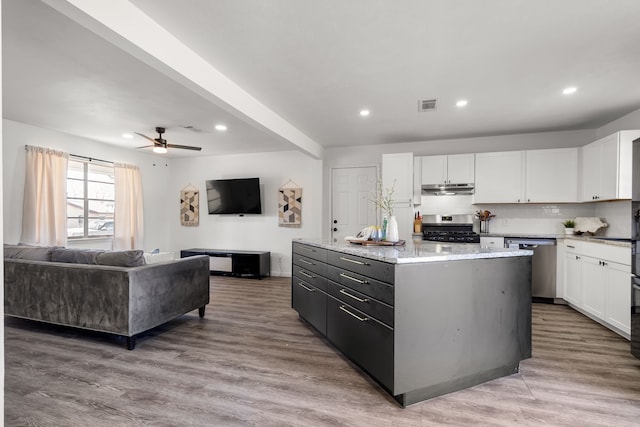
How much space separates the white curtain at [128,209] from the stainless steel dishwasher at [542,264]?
6397mm

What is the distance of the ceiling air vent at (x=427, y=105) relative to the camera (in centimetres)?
356

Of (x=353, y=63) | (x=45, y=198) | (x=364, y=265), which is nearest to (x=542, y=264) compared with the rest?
(x=364, y=265)

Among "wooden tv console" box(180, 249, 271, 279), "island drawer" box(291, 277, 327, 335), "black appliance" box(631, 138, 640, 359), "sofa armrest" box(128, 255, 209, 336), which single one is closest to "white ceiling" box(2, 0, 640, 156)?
"black appliance" box(631, 138, 640, 359)

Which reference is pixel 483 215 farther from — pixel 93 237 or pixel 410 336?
pixel 93 237

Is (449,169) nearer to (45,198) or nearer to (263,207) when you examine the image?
(263,207)

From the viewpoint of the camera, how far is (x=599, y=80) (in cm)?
302

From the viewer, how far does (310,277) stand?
3.22m

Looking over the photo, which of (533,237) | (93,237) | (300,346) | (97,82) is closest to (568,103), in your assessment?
(533,237)

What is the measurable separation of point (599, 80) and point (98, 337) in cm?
538

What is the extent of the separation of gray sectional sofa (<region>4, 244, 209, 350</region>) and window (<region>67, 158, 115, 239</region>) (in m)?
2.19

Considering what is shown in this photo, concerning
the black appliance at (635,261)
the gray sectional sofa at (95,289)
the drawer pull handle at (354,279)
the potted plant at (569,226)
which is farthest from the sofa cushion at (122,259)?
the potted plant at (569,226)

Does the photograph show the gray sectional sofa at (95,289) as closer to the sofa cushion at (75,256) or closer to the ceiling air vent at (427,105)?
the sofa cushion at (75,256)

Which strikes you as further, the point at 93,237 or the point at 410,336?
the point at 93,237

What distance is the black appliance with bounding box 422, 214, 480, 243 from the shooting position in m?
4.70
